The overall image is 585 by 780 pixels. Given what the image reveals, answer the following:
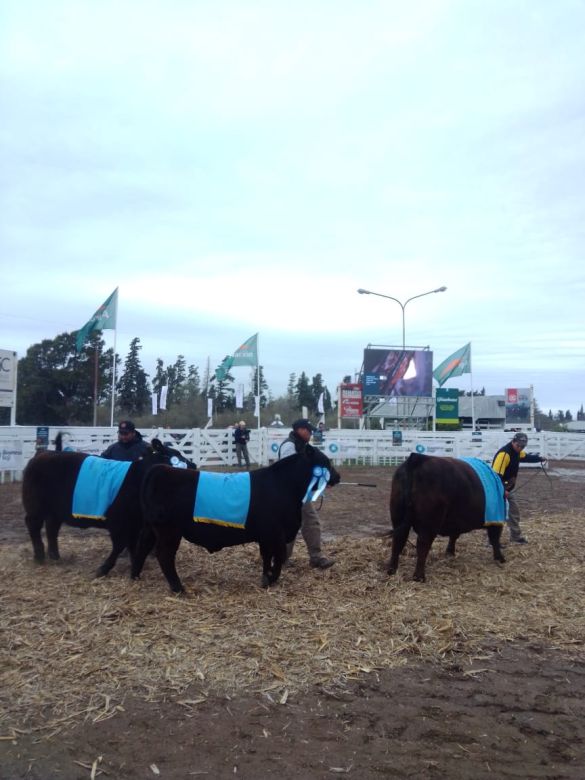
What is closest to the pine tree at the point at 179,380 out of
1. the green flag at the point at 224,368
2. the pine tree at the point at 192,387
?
the pine tree at the point at 192,387

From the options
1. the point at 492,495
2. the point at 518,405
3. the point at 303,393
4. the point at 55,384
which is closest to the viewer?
the point at 492,495

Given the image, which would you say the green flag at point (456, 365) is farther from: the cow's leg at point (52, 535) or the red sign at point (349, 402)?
the cow's leg at point (52, 535)

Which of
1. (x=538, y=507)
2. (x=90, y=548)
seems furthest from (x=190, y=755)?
(x=538, y=507)

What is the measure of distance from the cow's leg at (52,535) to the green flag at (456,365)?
31.0m

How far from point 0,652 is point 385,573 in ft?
12.7

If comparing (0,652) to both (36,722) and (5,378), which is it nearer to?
(36,722)

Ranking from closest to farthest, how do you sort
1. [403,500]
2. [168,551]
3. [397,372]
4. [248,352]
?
[168,551] → [403,500] → [248,352] → [397,372]

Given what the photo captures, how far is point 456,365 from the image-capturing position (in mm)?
36344

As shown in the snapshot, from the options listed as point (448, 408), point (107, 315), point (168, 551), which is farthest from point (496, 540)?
point (448, 408)

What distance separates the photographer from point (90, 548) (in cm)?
865

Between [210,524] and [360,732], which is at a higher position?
[210,524]

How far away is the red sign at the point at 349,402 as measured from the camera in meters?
33.5

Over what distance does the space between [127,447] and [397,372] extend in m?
26.5

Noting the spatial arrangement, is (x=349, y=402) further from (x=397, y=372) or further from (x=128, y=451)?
(x=128, y=451)
